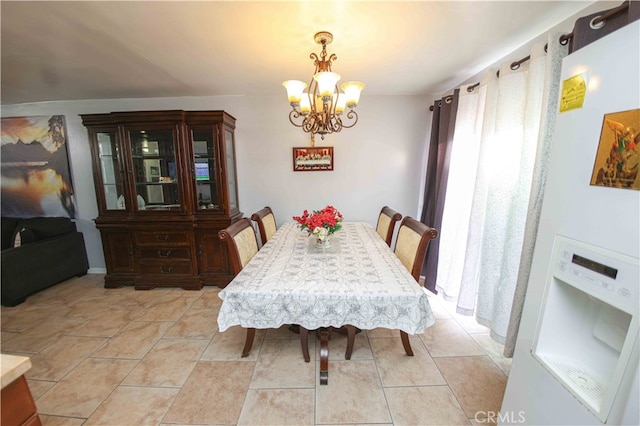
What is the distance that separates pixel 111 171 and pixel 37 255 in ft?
3.93

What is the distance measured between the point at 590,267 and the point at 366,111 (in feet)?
8.40

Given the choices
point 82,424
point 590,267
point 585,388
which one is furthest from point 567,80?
point 82,424

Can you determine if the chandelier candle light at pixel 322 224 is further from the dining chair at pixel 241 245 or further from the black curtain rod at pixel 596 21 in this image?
the black curtain rod at pixel 596 21

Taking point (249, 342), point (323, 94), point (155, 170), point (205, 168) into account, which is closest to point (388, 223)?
point (323, 94)

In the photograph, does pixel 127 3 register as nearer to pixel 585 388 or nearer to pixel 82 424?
pixel 82 424

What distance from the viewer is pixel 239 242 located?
173cm

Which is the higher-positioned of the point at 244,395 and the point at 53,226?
the point at 53,226

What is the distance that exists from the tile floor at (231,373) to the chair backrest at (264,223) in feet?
2.89

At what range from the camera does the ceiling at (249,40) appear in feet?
4.31

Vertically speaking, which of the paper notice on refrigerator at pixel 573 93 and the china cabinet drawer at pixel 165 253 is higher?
the paper notice on refrigerator at pixel 573 93

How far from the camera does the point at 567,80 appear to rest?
2.69ft

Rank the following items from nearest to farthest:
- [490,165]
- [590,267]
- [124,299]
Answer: [590,267] < [490,165] < [124,299]

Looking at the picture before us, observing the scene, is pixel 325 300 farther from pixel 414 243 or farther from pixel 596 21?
pixel 596 21

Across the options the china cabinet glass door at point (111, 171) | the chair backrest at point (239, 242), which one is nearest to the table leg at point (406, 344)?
the chair backrest at point (239, 242)
